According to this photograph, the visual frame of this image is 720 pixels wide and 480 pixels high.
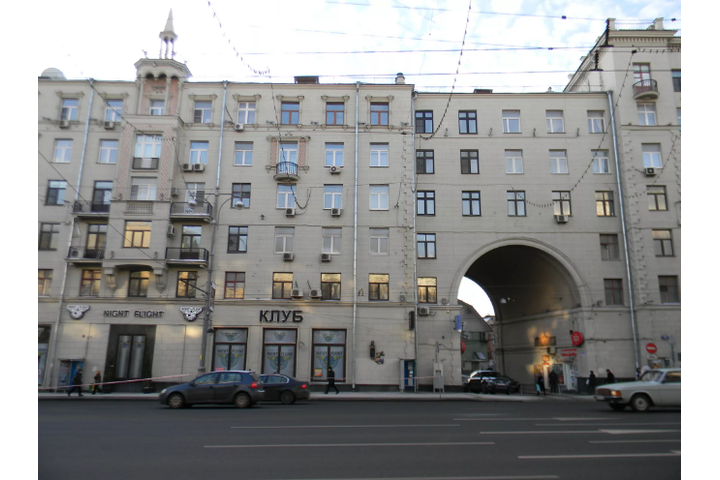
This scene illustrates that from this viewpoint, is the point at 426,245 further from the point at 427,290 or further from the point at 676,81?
the point at 676,81

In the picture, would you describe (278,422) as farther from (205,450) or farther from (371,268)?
(371,268)

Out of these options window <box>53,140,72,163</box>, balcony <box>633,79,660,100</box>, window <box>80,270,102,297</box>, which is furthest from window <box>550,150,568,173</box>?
window <box>53,140,72,163</box>

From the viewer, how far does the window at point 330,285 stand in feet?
101

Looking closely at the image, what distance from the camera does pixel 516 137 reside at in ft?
111

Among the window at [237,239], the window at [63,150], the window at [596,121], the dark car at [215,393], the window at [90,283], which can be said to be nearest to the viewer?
the dark car at [215,393]

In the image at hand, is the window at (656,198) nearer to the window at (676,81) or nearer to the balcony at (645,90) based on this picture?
the balcony at (645,90)

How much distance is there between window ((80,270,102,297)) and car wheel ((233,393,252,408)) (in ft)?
55.0

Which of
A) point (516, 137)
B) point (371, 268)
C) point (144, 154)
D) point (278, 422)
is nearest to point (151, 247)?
point (144, 154)

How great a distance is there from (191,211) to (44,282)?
33.0 ft

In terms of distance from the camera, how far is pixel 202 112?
33.6m

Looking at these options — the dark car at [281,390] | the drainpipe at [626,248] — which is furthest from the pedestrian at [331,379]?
the drainpipe at [626,248]

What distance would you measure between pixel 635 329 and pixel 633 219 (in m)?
7.21

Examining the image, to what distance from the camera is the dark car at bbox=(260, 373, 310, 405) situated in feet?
72.4

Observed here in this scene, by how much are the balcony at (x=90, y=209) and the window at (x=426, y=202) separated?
20.1 m
